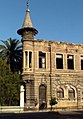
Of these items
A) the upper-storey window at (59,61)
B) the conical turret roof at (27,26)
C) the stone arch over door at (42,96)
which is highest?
the conical turret roof at (27,26)

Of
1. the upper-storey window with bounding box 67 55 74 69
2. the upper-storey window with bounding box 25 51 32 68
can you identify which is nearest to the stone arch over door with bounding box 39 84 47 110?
the upper-storey window with bounding box 25 51 32 68

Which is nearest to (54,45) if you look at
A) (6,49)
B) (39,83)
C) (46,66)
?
(46,66)

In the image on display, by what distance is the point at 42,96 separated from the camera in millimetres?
38375

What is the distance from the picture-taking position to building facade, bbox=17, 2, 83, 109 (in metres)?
37.8

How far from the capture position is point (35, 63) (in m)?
38.6

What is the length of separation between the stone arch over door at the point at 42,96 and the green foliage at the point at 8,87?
3.37 meters

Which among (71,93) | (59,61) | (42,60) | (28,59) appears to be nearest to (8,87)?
(28,59)

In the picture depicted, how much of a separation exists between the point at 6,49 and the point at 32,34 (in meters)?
7.37

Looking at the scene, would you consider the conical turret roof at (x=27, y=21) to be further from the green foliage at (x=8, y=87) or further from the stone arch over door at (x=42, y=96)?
the stone arch over door at (x=42, y=96)

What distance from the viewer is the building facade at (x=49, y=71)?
37844mm

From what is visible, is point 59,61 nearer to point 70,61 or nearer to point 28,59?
point 70,61

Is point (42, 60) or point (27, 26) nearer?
point (27, 26)

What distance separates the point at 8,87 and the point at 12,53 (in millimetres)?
10102

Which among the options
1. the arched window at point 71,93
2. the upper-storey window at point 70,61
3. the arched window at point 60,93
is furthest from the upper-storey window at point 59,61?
the arched window at point 71,93
